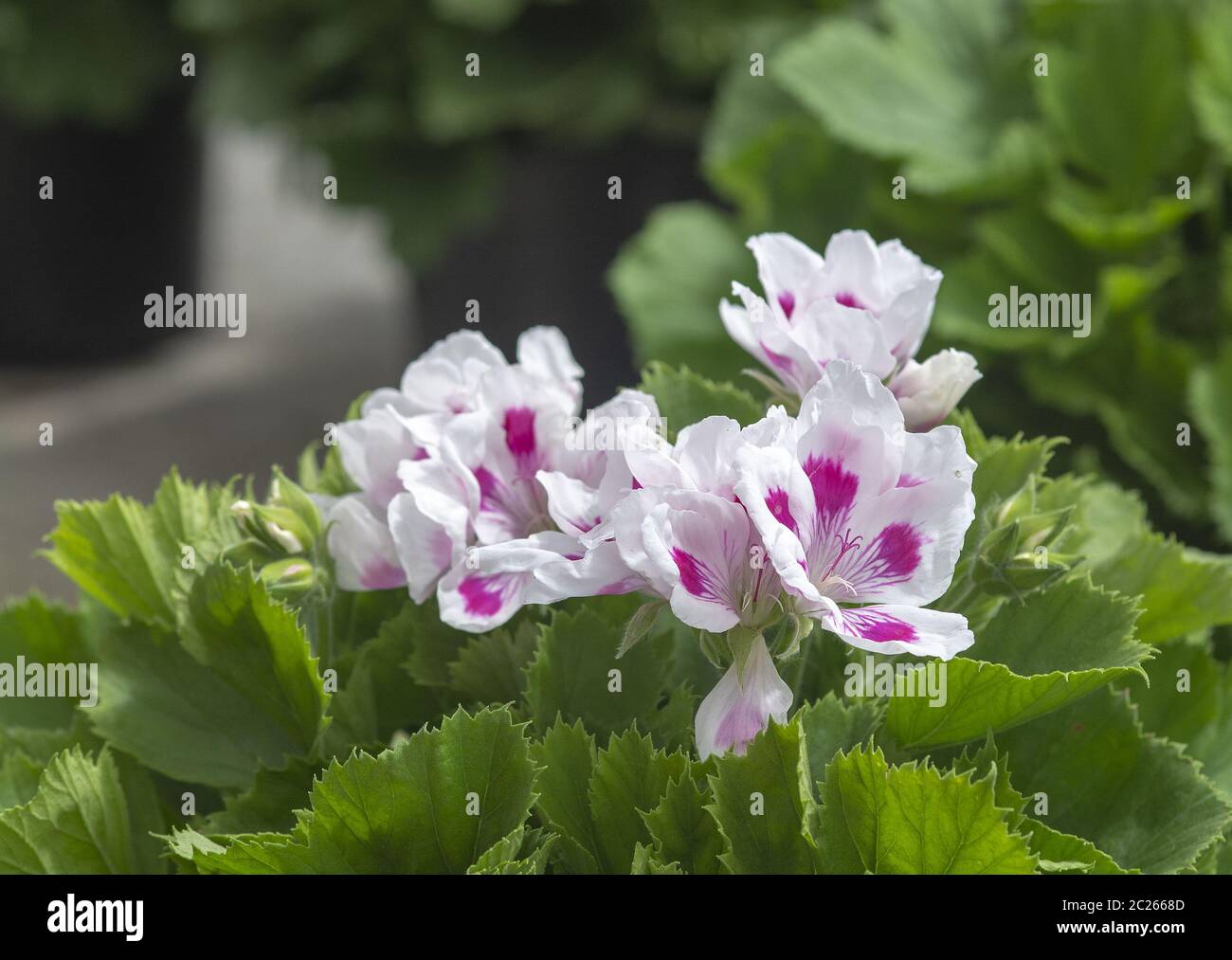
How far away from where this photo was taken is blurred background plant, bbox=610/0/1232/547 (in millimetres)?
1542

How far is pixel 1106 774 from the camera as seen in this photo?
2.27 feet

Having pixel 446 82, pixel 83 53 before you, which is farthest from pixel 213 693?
pixel 83 53

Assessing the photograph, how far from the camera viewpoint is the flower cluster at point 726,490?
56 centimetres

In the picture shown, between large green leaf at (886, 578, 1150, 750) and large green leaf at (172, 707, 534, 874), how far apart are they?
0.16m

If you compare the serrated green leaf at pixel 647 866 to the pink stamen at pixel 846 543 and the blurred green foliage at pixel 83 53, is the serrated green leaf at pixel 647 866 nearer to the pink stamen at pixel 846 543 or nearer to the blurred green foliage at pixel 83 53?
the pink stamen at pixel 846 543

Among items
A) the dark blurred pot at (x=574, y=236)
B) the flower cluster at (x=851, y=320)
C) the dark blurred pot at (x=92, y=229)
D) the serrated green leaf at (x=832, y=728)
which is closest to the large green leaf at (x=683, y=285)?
the dark blurred pot at (x=574, y=236)

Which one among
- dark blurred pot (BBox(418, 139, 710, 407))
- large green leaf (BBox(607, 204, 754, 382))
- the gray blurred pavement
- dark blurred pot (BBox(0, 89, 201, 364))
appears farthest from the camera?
dark blurred pot (BBox(0, 89, 201, 364))

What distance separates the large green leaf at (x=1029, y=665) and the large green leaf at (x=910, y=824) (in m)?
0.05

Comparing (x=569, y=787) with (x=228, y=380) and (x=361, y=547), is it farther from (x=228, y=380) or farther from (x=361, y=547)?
(x=228, y=380)

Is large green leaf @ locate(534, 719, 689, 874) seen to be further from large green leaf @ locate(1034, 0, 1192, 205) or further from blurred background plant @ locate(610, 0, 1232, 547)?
large green leaf @ locate(1034, 0, 1192, 205)

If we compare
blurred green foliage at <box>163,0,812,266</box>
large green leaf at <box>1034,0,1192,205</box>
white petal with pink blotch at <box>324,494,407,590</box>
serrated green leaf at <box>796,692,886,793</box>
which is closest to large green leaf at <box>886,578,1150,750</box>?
serrated green leaf at <box>796,692,886,793</box>
